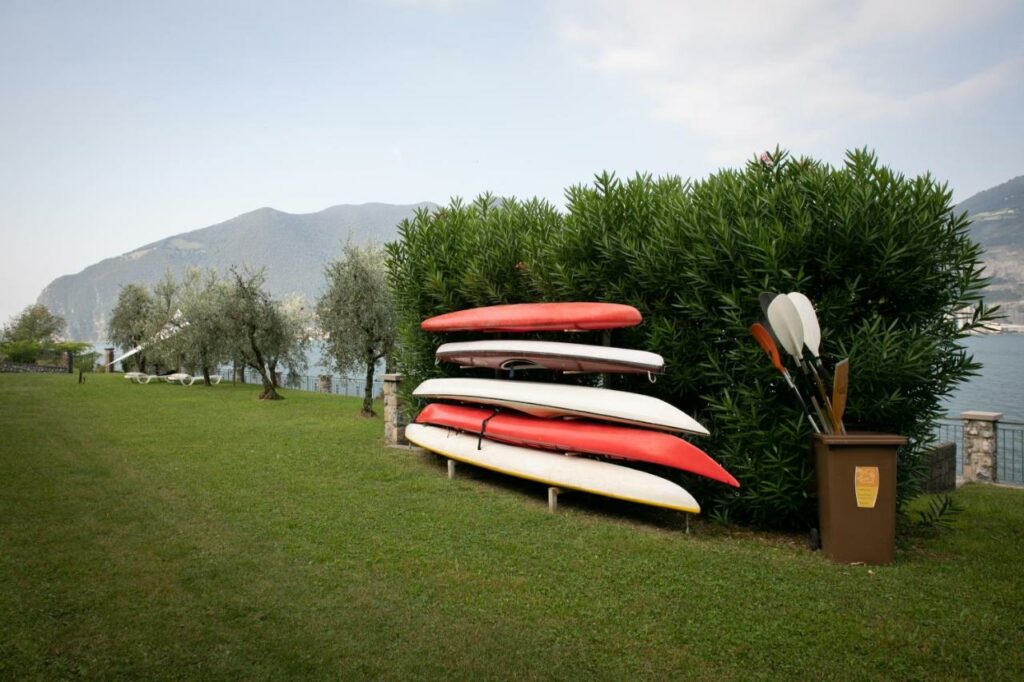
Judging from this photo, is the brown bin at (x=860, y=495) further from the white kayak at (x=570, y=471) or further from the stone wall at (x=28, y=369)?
the stone wall at (x=28, y=369)

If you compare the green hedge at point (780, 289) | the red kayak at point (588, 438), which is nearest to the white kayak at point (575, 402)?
the red kayak at point (588, 438)

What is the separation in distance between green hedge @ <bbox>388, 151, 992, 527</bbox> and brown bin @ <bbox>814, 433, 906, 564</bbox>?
0.66 meters

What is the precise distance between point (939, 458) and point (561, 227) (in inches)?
251

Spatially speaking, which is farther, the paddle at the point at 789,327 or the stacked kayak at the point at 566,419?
the stacked kayak at the point at 566,419

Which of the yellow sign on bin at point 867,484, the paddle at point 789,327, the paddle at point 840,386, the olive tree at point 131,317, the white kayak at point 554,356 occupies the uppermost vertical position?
the olive tree at point 131,317

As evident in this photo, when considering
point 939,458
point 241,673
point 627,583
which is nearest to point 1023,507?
point 939,458

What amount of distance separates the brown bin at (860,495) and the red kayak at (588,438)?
34.6 inches

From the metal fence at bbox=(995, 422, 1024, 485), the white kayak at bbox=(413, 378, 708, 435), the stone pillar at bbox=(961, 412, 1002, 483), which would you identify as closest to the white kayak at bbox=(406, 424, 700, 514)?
the white kayak at bbox=(413, 378, 708, 435)

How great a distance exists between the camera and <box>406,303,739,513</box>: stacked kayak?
6352 mm

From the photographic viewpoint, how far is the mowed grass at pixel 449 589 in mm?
3605

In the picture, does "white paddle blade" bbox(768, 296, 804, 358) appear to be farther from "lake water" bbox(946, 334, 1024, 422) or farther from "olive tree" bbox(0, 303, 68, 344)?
"olive tree" bbox(0, 303, 68, 344)

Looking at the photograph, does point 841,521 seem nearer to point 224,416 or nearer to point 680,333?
point 680,333

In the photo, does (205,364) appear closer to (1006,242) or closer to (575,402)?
(575,402)

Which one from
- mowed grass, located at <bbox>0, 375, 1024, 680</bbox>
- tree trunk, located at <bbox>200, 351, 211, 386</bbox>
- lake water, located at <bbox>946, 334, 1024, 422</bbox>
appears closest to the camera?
mowed grass, located at <bbox>0, 375, 1024, 680</bbox>
